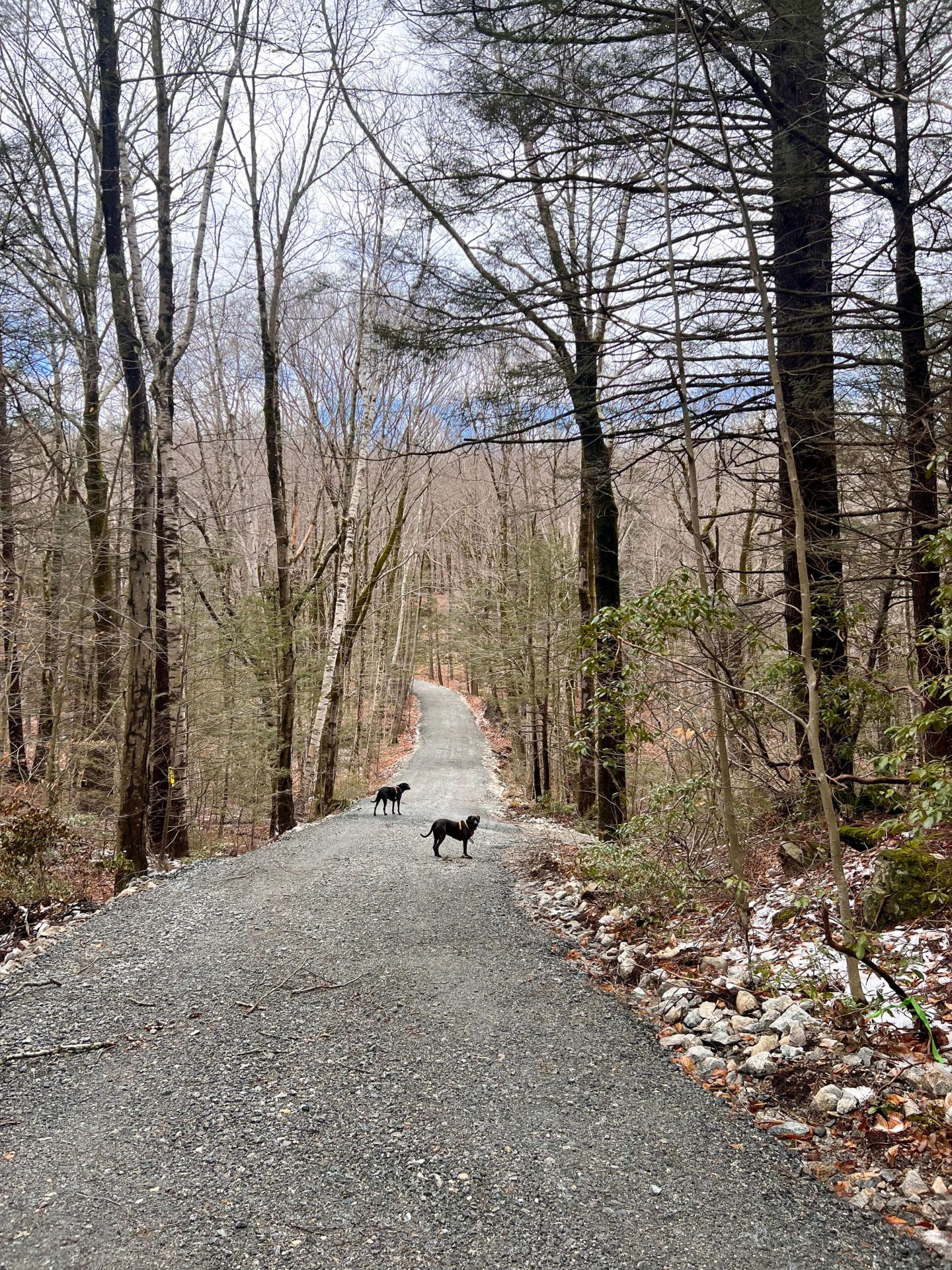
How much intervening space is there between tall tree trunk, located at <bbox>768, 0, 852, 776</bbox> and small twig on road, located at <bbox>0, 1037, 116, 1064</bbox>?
4752 millimetres

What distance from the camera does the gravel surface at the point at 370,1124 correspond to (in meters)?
2.19

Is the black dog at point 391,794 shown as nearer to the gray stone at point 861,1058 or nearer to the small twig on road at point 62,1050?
the small twig on road at point 62,1050

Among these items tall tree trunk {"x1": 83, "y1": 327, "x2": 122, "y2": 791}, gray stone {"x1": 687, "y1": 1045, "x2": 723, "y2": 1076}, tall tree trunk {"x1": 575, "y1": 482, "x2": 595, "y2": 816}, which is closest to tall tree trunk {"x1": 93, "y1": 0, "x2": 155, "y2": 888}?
tall tree trunk {"x1": 83, "y1": 327, "x2": 122, "y2": 791}

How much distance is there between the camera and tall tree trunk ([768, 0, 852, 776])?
4938mm

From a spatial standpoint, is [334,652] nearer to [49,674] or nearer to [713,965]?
[49,674]

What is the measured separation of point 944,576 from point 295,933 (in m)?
5.71

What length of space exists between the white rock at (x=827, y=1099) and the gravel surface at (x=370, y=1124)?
0.29 m

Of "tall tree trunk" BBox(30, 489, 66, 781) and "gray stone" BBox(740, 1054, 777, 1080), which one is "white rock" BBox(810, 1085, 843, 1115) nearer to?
"gray stone" BBox(740, 1054, 777, 1080)

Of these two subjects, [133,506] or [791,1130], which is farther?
[133,506]

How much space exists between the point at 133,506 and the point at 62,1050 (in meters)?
4.83

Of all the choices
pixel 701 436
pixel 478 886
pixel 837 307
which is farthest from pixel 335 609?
pixel 837 307

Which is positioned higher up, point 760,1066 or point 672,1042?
point 760,1066

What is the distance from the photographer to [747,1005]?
3.52 metres

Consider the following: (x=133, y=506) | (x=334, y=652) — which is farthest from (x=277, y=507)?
(x=133, y=506)
